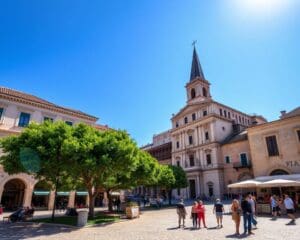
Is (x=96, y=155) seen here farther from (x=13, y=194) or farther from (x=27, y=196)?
(x=13, y=194)

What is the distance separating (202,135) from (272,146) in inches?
614

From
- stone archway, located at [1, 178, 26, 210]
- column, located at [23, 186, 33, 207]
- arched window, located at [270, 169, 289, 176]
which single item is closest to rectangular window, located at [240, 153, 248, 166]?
arched window, located at [270, 169, 289, 176]

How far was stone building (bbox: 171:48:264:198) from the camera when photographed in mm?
40550

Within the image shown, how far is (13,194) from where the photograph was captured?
83.5ft

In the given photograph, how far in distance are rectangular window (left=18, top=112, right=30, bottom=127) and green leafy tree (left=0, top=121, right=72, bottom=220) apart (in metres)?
11.7

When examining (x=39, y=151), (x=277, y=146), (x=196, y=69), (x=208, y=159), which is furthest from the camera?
(x=196, y=69)

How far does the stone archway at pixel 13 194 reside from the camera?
80.8ft

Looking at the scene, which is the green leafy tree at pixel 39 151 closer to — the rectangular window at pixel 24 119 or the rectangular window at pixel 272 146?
the rectangular window at pixel 24 119

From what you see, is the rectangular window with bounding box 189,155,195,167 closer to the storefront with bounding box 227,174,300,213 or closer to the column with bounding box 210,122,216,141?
the column with bounding box 210,122,216,141

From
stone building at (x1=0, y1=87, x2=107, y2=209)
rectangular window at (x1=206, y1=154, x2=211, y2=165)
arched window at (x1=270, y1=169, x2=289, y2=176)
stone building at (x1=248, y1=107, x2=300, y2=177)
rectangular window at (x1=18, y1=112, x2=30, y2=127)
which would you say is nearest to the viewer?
stone building at (x1=0, y1=87, x2=107, y2=209)

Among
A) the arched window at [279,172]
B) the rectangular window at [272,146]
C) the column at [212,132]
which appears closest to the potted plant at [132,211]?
the arched window at [279,172]

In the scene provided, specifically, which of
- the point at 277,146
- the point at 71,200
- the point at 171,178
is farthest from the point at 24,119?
the point at 277,146

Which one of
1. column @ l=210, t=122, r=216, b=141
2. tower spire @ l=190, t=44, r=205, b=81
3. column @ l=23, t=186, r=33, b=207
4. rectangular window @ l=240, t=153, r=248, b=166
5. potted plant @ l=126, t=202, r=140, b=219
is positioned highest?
tower spire @ l=190, t=44, r=205, b=81

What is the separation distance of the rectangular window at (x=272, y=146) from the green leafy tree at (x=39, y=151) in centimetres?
2660
